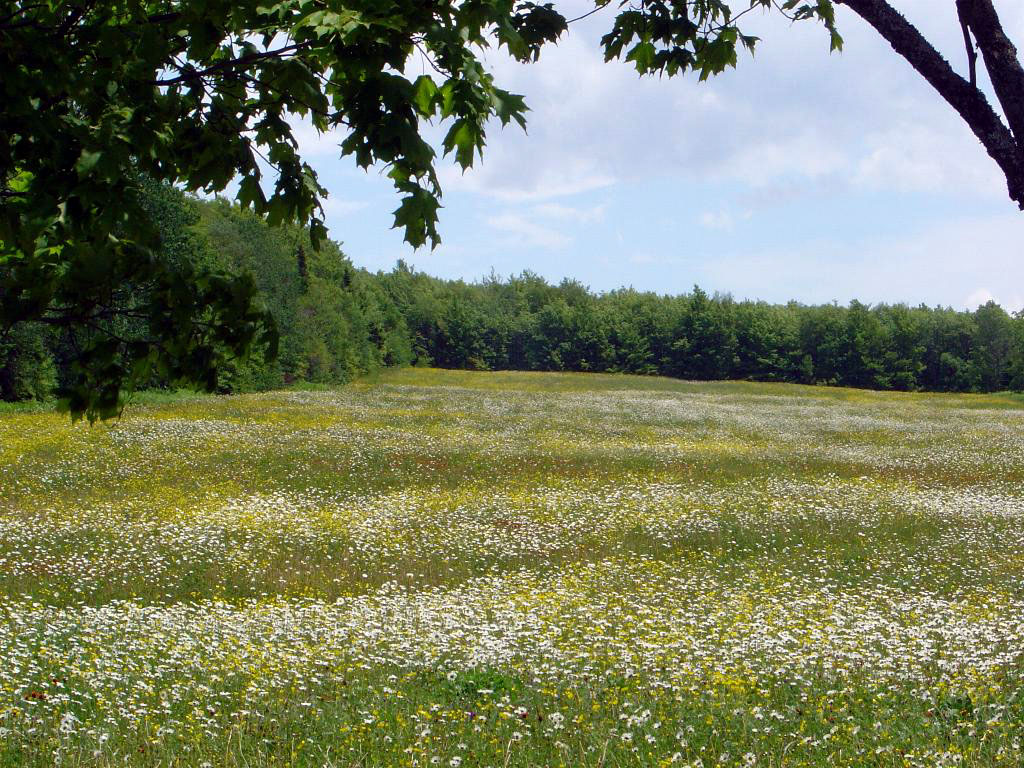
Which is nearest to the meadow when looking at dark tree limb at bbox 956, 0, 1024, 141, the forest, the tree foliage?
the tree foliage

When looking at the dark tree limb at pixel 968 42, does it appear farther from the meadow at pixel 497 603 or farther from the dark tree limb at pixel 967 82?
the meadow at pixel 497 603

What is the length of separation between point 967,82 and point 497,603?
9.00 m

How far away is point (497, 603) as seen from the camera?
39.3ft

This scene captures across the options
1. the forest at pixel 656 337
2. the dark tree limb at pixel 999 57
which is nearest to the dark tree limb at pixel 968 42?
the dark tree limb at pixel 999 57

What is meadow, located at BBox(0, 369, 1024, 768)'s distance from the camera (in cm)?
673

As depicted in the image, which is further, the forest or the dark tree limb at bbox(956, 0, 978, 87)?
the forest

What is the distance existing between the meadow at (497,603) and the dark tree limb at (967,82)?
406 cm

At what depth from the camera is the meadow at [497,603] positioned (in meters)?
6.73

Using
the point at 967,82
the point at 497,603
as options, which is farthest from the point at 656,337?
the point at 967,82

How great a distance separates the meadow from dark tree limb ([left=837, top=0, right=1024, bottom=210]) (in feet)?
13.3

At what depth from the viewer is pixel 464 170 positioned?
413cm

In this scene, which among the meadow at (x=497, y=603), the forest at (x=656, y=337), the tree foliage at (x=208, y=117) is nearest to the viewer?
the tree foliage at (x=208, y=117)

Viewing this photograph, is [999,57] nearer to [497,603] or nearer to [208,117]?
[208,117]

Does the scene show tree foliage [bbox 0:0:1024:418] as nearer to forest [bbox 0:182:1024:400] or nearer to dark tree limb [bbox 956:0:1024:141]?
dark tree limb [bbox 956:0:1024:141]
